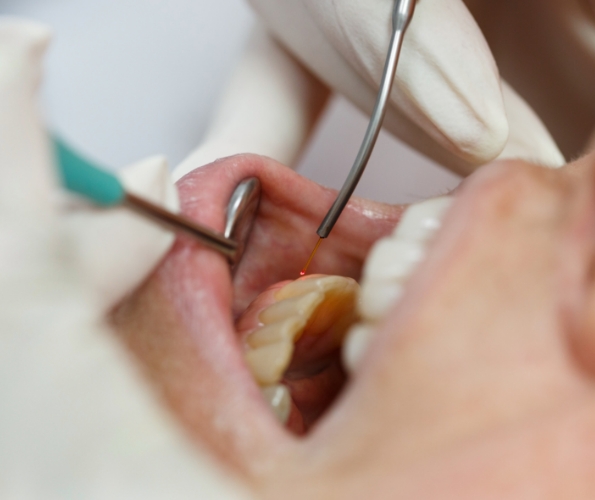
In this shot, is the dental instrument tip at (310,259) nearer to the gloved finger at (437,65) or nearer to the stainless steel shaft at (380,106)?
the stainless steel shaft at (380,106)

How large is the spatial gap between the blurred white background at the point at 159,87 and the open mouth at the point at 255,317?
359 mm

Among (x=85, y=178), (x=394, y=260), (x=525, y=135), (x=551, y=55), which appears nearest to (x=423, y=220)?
(x=394, y=260)

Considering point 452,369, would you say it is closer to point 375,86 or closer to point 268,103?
point 375,86

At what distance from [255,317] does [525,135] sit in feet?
1.50

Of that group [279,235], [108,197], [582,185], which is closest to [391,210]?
[279,235]

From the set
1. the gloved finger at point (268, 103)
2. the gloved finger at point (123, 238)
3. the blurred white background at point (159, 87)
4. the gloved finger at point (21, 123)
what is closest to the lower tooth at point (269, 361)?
the gloved finger at point (123, 238)

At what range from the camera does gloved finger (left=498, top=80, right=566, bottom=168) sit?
80 cm

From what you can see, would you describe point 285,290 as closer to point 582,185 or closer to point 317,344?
point 317,344

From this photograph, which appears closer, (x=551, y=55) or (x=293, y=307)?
(x=293, y=307)

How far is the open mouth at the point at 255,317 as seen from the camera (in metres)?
0.44

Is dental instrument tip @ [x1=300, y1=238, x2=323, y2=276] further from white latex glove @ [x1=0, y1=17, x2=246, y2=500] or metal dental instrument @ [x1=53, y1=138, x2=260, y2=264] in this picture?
white latex glove @ [x1=0, y1=17, x2=246, y2=500]

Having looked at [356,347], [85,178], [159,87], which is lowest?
[159,87]

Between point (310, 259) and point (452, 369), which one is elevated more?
point (452, 369)

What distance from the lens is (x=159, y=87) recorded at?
1051 millimetres
